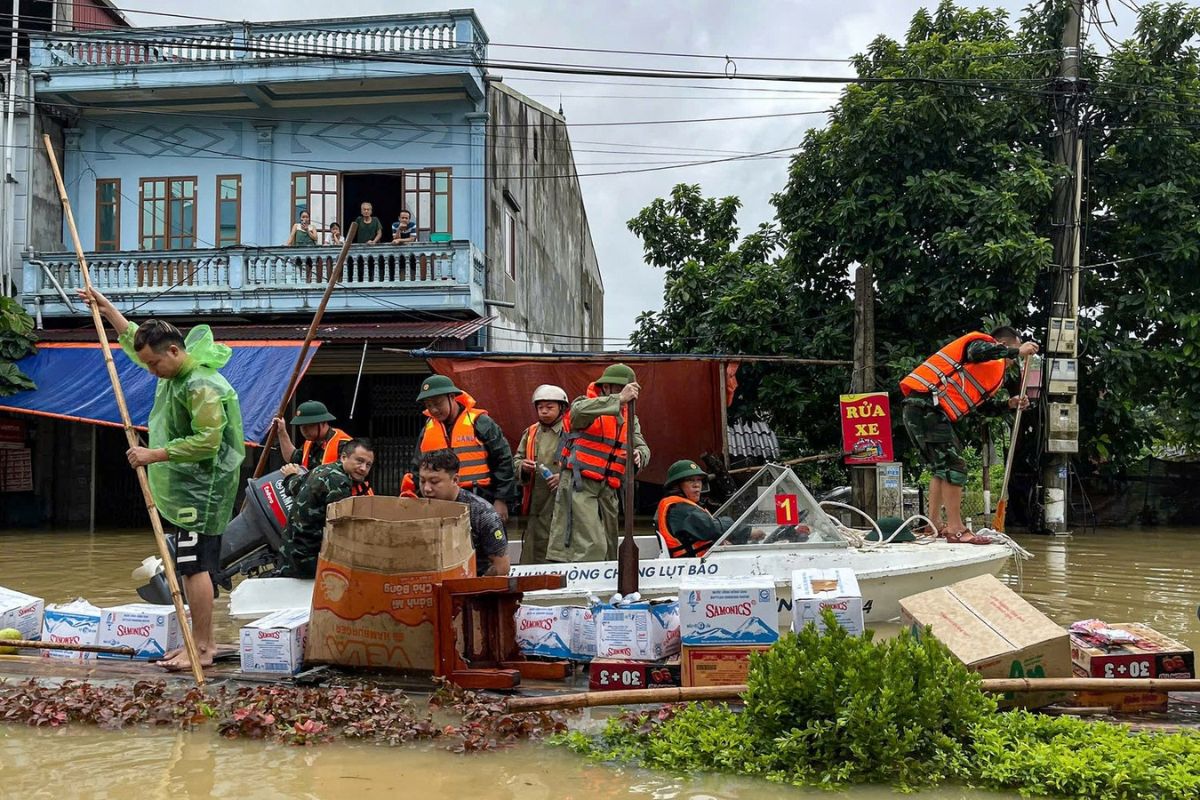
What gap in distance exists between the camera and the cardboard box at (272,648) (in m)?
5.11

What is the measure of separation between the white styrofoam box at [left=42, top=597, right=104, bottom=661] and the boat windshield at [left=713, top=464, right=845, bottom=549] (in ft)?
12.9

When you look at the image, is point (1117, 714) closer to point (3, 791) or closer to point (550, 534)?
point (550, 534)

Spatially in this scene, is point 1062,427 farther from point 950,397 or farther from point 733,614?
point 733,614

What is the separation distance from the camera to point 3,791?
360 centimetres

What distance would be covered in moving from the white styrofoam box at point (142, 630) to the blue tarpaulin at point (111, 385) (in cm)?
658

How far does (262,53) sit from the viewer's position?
51.6 feet

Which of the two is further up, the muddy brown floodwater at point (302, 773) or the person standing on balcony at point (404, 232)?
the person standing on balcony at point (404, 232)

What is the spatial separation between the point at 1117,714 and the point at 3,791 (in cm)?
461

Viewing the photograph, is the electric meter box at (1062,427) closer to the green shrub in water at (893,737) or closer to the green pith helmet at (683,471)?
the green pith helmet at (683,471)

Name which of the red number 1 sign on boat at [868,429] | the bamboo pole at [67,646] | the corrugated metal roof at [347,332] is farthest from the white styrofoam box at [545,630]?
the corrugated metal roof at [347,332]

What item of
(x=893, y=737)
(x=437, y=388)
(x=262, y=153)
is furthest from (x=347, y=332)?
(x=893, y=737)

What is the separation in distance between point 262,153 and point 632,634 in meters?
13.7

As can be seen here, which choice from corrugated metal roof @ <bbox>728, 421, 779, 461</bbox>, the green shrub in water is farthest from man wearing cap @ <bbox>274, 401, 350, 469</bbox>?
corrugated metal roof @ <bbox>728, 421, 779, 461</bbox>

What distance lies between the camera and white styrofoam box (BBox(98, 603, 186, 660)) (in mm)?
5492
